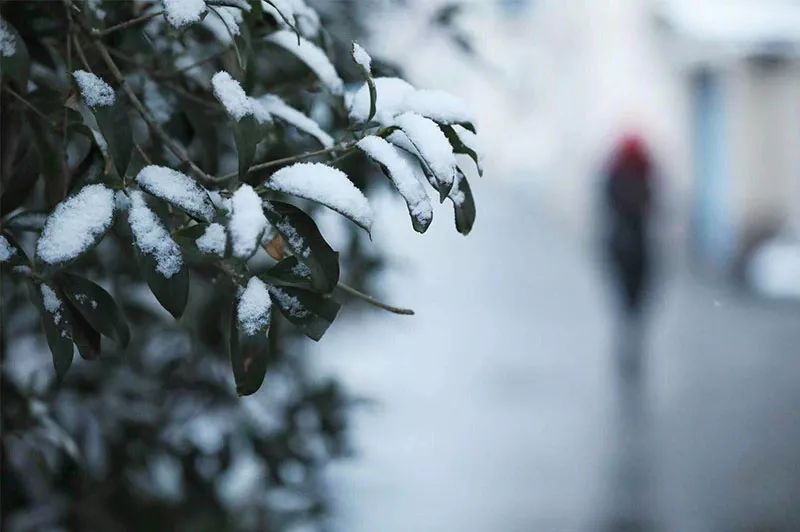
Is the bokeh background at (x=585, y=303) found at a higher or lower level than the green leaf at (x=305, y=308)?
lower

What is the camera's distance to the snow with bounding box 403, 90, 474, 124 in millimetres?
1069

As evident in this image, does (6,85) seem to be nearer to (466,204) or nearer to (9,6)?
(9,6)

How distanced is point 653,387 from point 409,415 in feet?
5.39

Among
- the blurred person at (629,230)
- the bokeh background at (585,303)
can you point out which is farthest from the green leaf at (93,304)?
the blurred person at (629,230)

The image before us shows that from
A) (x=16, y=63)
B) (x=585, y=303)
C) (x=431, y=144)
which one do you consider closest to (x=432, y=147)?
(x=431, y=144)

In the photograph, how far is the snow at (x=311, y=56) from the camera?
1.27 meters

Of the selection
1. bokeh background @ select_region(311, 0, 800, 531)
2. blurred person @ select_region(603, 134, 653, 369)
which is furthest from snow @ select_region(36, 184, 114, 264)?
blurred person @ select_region(603, 134, 653, 369)

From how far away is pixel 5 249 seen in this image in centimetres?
102

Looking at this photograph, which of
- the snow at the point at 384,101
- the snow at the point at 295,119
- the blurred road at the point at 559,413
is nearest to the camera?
the snow at the point at 384,101

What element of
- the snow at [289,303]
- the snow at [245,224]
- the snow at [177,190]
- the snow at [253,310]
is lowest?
the snow at [289,303]

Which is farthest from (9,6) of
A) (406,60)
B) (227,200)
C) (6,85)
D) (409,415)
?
(409,415)

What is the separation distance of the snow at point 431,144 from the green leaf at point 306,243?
12 centimetres

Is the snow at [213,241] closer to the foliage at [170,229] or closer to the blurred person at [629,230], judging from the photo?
the foliage at [170,229]

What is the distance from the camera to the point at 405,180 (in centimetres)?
97
